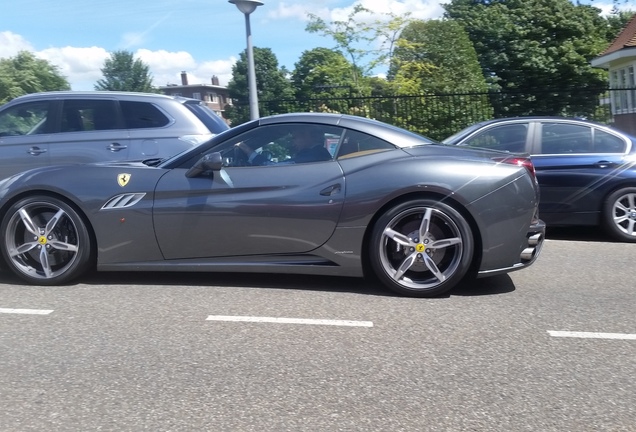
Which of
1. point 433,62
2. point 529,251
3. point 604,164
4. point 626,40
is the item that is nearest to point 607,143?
point 604,164

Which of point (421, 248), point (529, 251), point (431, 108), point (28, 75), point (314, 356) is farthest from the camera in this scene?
point (28, 75)

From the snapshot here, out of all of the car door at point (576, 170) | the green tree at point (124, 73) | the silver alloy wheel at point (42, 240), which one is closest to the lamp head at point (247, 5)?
the car door at point (576, 170)

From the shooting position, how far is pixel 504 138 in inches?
323

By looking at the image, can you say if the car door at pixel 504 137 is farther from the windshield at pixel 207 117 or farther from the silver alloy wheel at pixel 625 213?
the windshield at pixel 207 117

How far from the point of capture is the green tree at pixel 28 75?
60.6 m

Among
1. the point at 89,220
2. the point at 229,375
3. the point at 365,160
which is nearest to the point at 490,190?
the point at 365,160

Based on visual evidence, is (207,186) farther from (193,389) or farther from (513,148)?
(513,148)

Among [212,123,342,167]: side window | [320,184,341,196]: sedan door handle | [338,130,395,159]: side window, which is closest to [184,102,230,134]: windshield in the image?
[212,123,342,167]: side window

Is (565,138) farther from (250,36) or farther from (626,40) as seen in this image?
(626,40)

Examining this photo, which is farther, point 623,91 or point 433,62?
point 433,62

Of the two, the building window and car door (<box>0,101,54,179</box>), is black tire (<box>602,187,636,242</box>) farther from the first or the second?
the building window

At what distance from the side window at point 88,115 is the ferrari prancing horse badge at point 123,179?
11.4 feet

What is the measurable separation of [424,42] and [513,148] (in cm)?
2237

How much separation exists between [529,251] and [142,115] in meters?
5.30
